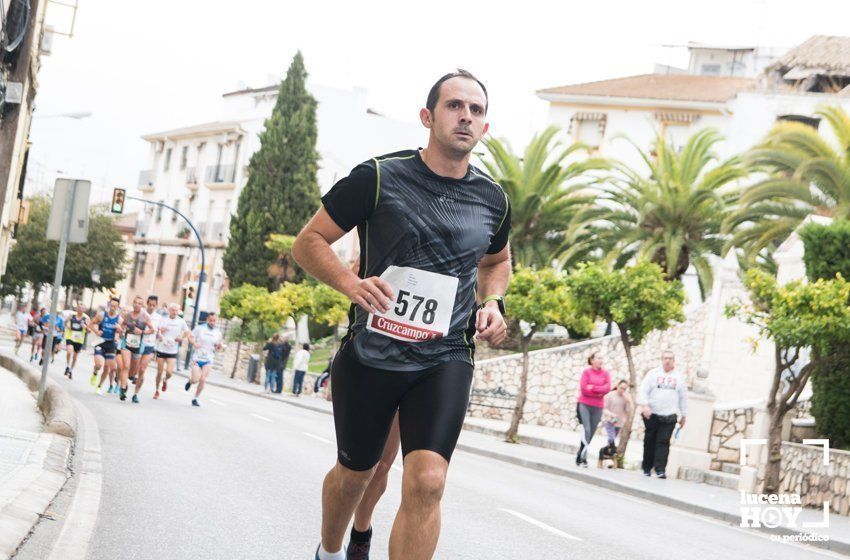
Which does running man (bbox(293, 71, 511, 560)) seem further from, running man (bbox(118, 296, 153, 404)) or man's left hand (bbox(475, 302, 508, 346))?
running man (bbox(118, 296, 153, 404))

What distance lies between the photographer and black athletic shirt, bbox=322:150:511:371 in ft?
15.6

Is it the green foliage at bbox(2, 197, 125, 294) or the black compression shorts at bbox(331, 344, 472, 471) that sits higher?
the green foliage at bbox(2, 197, 125, 294)

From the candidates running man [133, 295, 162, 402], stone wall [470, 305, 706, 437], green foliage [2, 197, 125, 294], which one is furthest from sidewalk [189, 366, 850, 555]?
green foliage [2, 197, 125, 294]

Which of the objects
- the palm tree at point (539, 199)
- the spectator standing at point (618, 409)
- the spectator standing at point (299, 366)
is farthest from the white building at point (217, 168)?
the spectator standing at point (618, 409)

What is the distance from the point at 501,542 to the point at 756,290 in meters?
8.76

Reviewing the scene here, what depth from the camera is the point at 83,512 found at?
816 centimetres

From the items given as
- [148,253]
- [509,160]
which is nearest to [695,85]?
[509,160]

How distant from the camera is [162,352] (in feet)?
74.8

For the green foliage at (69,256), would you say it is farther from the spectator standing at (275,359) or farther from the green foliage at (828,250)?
the green foliage at (828,250)

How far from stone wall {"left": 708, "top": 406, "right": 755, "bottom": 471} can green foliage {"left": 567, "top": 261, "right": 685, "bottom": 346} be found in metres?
2.54

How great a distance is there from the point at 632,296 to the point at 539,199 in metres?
19.3

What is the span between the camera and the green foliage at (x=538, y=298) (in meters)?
29.0

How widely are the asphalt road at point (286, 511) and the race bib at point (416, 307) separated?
8.99 feet

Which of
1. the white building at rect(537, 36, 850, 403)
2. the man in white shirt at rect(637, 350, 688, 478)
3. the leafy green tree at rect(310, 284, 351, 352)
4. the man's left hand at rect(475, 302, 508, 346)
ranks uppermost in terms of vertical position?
the white building at rect(537, 36, 850, 403)
